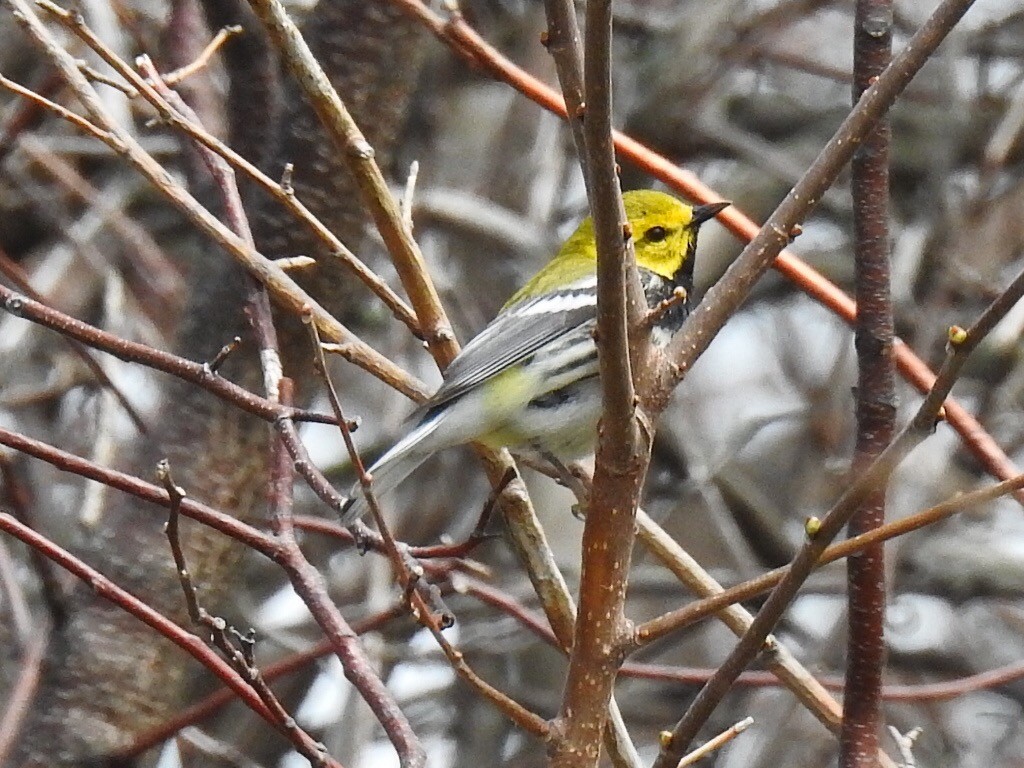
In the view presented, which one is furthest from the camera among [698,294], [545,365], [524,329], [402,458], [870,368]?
[698,294]

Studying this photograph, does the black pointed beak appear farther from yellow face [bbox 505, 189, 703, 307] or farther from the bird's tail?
the bird's tail

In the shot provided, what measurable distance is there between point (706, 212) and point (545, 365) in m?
0.49

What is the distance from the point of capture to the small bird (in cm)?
284

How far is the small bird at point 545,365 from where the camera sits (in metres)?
2.84

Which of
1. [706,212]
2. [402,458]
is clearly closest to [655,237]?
[706,212]

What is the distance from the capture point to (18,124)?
326cm

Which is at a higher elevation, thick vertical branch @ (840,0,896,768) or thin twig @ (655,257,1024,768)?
thick vertical branch @ (840,0,896,768)

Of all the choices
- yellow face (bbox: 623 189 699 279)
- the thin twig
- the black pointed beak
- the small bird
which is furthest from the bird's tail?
the thin twig

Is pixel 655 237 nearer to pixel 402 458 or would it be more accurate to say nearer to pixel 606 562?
pixel 402 458

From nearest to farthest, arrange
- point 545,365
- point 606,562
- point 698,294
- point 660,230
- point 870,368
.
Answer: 1. point 606,562
2. point 870,368
3. point 545,365
4. point 660,230
5. point 698,294

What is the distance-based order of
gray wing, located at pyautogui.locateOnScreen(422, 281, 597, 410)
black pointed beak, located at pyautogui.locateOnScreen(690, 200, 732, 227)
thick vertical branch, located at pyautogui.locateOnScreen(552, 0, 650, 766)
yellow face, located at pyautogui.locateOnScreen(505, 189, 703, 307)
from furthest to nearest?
yellow face, located at pyautogui.locateOnScreen(505, 189, 703, 307) → gray wing, located at pyautogui.locateOnScreen(422, 281, 597, 410) → black pointed beak, located at pyautogui.locateOnScreen(690, 200, 732, 227) → thick vertical branch, located at pyautogui.locateOnScreen(552, 0, 650, 766)

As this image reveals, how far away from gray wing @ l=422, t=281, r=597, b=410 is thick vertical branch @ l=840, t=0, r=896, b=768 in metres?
0.94

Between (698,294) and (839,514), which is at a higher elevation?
(698,294)

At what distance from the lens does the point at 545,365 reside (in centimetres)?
315
